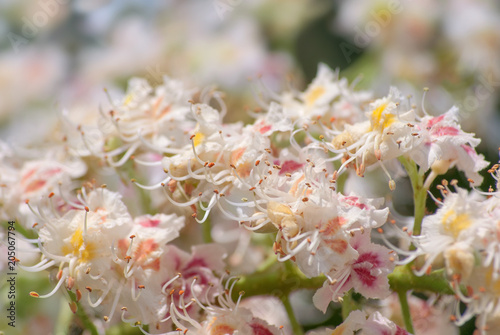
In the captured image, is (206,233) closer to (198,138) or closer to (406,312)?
(198,138)

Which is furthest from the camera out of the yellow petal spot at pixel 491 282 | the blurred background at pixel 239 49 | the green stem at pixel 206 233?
the blurred background at pixel 239 49

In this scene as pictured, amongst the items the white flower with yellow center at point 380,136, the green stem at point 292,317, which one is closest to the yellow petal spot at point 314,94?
A: the white flower with yellow center at point 380,136

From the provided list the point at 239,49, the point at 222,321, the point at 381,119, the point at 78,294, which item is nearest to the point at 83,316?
the point at 78,294

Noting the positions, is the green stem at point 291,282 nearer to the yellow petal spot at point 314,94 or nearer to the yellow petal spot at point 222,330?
the yellow petal spot at point 222,330

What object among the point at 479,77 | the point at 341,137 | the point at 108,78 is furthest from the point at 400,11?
the point at 341,137

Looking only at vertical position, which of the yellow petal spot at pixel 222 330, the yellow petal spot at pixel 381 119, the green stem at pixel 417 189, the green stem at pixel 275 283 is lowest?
the green stem at pixel 275 283

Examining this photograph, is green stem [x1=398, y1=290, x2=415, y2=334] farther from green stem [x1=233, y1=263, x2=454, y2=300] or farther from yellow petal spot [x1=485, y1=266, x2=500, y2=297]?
yellow petal spot [x1=485, y1=266, x2=500, y2=297]
